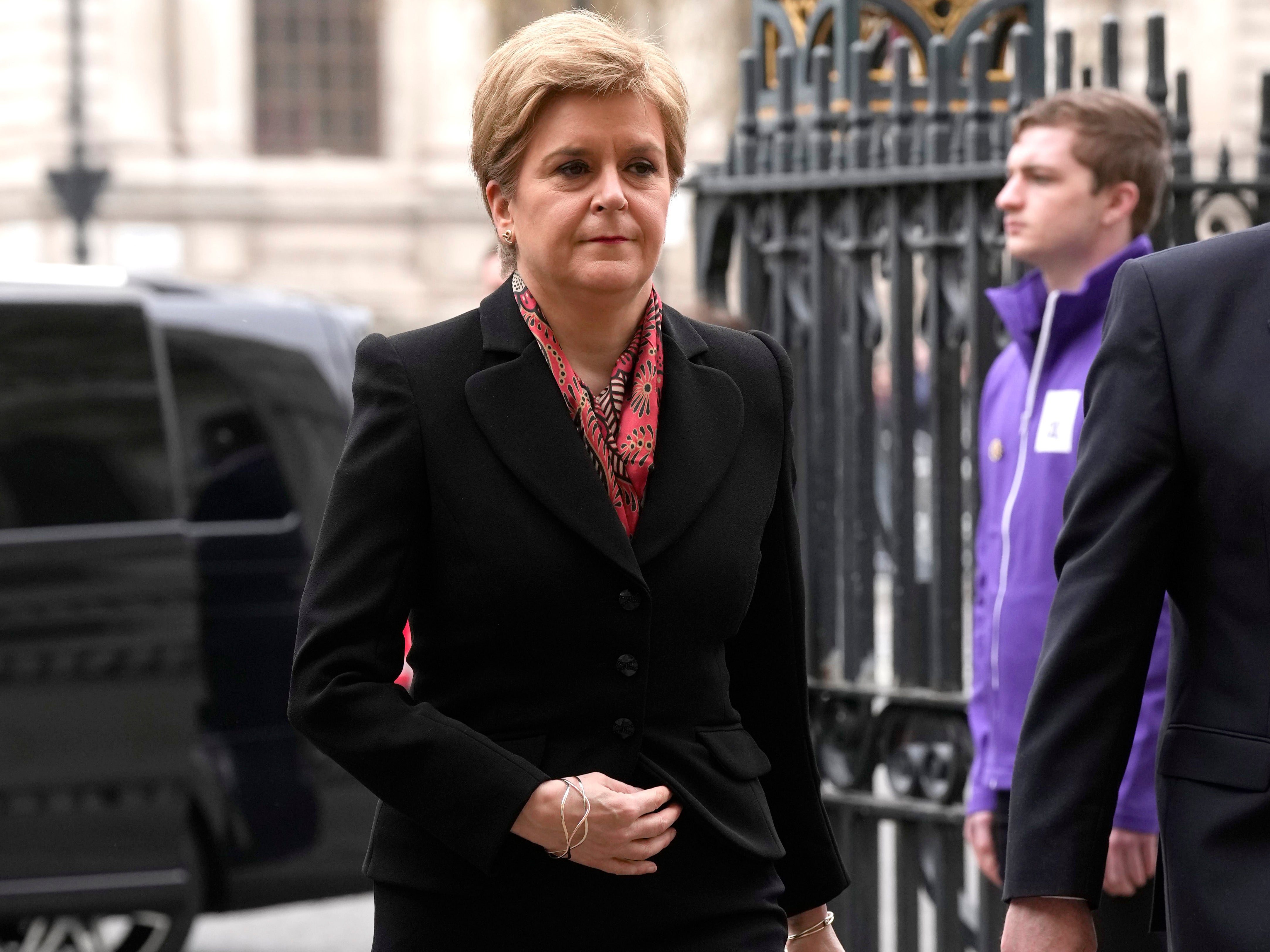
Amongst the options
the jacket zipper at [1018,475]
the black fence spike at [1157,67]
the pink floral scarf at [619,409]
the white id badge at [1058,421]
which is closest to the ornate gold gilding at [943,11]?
the black fence spike at [1157,67]

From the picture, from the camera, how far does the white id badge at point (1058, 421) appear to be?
12.4 feet

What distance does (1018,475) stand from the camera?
3.86 m

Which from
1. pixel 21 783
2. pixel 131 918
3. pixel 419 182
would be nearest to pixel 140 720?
pixel 21 783

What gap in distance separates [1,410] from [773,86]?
2.21 m

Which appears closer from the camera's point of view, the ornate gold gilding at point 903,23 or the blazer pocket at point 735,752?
the blazer pocket at point 735,752

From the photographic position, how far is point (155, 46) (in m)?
28.7

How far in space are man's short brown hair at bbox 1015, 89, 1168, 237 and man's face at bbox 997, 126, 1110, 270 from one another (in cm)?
2

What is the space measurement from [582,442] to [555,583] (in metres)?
0.18

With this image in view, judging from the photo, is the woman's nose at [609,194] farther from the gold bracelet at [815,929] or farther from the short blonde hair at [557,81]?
the gold bracelet at [815,929]

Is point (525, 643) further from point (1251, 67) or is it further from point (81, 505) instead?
point (1251, 67)

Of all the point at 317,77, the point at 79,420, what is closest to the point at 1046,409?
the point at 79,420

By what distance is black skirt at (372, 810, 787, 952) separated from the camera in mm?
2455

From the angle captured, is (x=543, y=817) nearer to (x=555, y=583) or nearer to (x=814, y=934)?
(x=555, y=583)

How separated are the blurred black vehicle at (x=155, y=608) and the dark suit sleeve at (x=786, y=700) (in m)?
3.13
